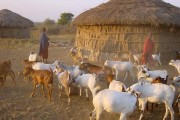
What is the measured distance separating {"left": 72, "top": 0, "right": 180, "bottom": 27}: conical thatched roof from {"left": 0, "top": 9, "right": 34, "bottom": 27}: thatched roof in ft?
43.9

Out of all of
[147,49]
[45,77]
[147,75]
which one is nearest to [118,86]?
[147,75]

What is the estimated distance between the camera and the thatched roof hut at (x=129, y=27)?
17312 millimetres

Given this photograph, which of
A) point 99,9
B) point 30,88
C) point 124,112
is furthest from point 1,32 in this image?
point 124,112

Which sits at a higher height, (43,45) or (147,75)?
(43,45)

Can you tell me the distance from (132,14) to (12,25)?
1717 cm

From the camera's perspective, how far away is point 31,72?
33.6ft

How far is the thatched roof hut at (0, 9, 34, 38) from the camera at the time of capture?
31.4 metres

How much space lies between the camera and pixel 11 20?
3175 centimetres

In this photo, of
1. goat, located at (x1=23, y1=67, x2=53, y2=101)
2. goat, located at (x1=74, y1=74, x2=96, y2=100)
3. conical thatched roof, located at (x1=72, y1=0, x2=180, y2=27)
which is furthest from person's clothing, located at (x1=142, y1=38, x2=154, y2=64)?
goat, located at (x1=23, y1=67, x2=53, y2=101)

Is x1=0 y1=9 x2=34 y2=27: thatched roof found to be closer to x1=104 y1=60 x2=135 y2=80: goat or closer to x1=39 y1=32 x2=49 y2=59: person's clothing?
x1=39 y1=32 x2=49 y2=59: person's clothing

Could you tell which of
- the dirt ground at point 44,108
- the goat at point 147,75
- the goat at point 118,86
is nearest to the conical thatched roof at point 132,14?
the goat at point 147,75

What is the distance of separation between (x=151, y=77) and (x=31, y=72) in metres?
3.77

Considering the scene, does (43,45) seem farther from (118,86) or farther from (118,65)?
(118,86)

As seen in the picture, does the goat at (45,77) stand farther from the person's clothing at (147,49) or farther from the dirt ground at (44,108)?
the person's clothing at (147,49)
